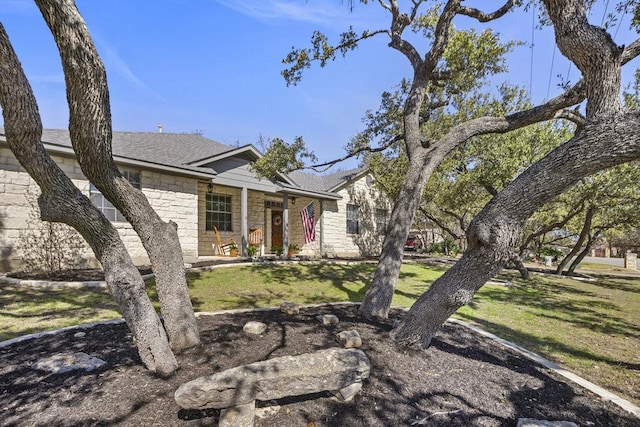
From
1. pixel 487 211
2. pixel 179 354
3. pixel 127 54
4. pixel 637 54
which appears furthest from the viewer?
pixel 127 54

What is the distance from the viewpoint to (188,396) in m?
1.98

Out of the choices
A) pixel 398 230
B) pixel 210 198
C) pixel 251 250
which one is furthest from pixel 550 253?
pixel 210 198

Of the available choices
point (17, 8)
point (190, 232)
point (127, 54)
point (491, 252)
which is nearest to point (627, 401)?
point (491, 252)

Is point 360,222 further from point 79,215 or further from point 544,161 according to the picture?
point 79,215

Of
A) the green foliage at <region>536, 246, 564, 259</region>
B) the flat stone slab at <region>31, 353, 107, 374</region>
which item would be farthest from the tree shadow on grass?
the green foliage at <region>536, 246, 564, 259</region>

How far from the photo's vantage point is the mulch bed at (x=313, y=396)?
2.15 m

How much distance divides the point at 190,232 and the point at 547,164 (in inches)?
388

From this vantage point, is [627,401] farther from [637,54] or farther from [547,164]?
[637,54]

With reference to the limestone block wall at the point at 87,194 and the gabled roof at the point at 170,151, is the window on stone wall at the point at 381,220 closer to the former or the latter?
the gabled roof at the point at 170,151

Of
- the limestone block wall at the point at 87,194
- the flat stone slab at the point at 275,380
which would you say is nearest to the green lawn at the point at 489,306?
the limestone block wall at the point at 87,194

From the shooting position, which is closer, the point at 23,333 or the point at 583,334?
the point at 23,333

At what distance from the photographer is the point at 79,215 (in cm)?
259

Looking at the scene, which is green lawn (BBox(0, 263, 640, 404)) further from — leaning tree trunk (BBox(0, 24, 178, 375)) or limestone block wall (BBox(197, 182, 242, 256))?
limestone block wall (BBox(197, 182, 242, 256))

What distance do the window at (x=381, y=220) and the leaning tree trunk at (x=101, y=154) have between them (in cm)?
1504
